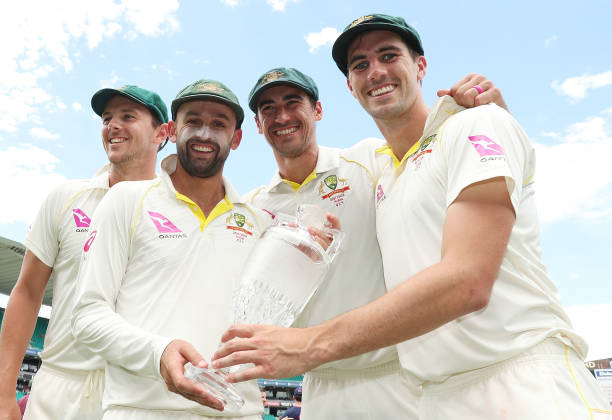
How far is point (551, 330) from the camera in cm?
172

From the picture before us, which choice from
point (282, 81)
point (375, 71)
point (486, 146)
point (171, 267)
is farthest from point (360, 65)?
point (171, 267)

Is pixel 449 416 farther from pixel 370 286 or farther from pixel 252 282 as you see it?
pixel 370 286

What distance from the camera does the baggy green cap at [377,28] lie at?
2627 mm

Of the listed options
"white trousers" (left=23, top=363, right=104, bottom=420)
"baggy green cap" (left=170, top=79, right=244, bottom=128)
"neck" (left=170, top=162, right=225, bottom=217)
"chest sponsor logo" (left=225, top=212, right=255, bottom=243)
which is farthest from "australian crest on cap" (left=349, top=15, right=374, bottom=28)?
"white trousers" (left=23, top=363, right=104, bottom=420)

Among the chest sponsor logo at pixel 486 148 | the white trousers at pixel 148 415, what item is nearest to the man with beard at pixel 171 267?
the white trousers at pixel 148 415

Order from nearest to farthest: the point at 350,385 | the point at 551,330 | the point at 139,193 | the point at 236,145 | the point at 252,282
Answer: the point at 551,330 → the point at 252,282 → the point at 139,193 → the point at 350,385 → the point at 236,145

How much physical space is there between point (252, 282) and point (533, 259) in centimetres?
106

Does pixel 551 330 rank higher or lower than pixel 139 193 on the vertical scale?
lower

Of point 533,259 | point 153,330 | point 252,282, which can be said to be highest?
point 533,259

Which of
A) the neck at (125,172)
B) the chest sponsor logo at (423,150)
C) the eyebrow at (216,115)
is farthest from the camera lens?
the neck at (125,172)

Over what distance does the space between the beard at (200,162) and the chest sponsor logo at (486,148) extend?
141 centimetres

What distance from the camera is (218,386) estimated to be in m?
1.64

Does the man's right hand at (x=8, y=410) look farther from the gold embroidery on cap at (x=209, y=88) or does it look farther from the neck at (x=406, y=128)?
the neck at (x=406, y=128)

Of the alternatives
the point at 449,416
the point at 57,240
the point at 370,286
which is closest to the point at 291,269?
the point at 449,416
